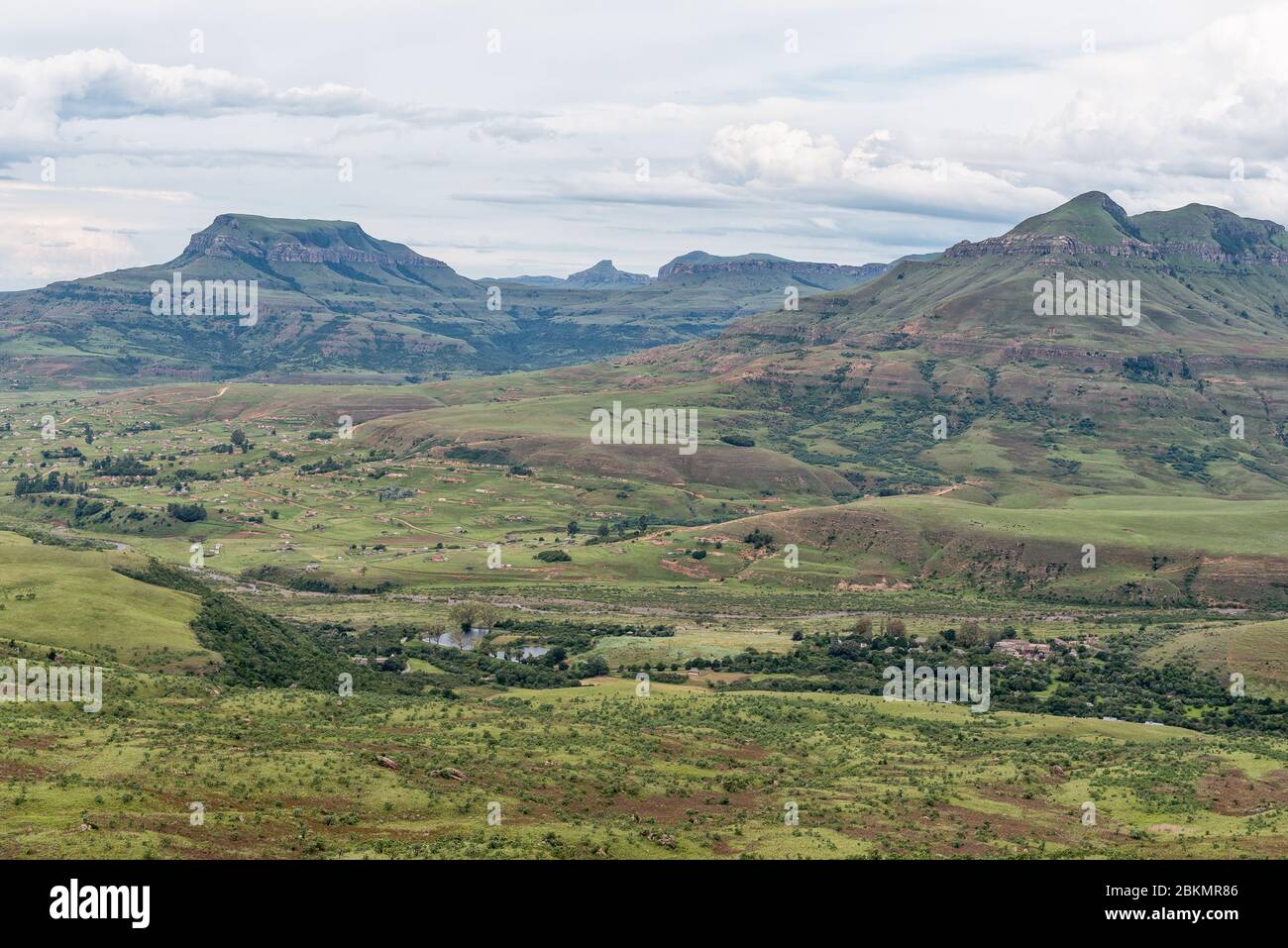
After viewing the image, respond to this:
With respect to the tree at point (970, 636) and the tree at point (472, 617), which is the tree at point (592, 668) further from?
the tree at point (970, 636)

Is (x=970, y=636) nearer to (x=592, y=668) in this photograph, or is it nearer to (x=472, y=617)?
(x=592, y=668)

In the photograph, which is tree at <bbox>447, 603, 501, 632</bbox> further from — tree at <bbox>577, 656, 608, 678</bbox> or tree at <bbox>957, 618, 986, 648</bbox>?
tree at <bbox>957, 618, 986, 648</bbox>

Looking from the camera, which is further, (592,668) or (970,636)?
(970,636)

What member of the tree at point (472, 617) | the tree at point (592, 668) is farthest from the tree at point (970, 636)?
the tree at point (472, 617)

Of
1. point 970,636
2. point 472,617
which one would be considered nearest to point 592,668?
point 472,617

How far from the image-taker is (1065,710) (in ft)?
424

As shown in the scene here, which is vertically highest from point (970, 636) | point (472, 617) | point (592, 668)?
point (472, 617)

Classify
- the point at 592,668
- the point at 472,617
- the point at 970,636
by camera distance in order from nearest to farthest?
the point at 592,668 → the point at 970,636 → the point at 472,617

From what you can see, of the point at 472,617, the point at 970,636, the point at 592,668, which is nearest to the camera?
the point at 592,668

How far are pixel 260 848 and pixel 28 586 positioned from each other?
238ft

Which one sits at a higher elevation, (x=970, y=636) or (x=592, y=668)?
(x=970, y=636)

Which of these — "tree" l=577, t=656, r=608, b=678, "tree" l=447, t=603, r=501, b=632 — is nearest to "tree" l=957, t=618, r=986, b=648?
"tree" l=577, t=656, r=608, b=678

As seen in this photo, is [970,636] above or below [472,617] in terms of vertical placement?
below
